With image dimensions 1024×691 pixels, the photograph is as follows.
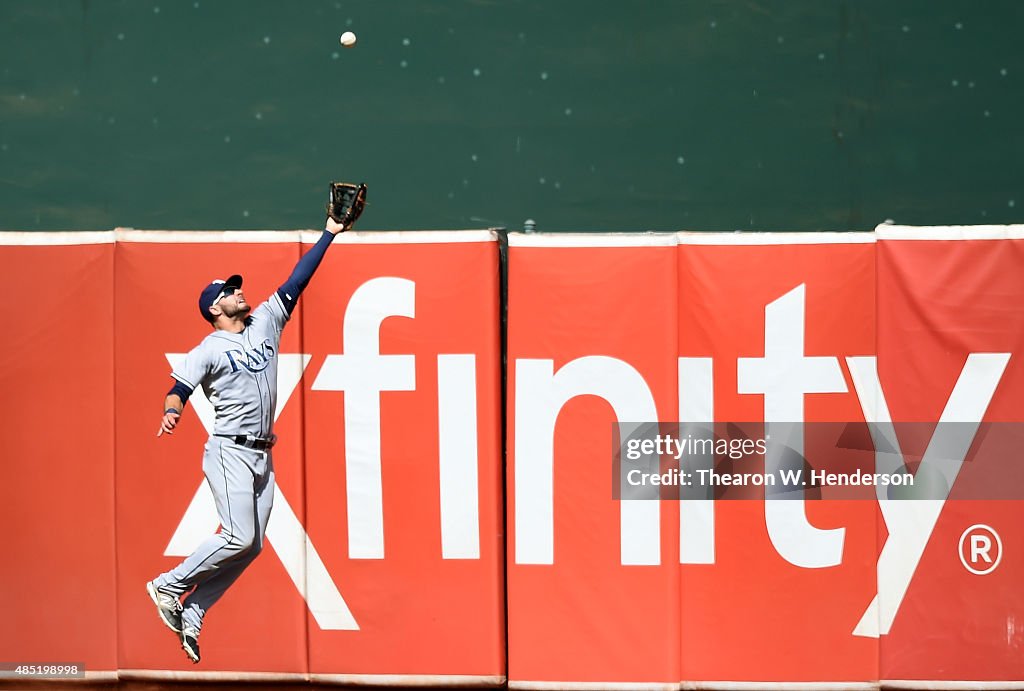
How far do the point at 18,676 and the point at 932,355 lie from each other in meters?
4.62

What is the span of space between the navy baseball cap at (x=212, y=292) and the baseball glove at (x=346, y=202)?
1.79 ft

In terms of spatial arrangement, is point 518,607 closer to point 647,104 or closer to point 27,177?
point 647,104

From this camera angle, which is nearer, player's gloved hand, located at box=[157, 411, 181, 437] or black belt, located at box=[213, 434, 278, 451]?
player's gloved hand, located at box=[157, 411, 181, 437]

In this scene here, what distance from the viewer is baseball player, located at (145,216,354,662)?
5141 mm

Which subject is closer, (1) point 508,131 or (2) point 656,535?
(2) point 656,535

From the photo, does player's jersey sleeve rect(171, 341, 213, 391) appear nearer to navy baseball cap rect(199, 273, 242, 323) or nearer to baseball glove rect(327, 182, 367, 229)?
navy baseball cap rect(199, 273, 242, 323)

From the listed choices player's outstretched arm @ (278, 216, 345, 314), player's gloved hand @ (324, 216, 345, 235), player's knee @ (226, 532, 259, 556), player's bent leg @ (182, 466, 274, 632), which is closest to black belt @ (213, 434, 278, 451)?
player's bent leg @ (182, 466, 274, 632)

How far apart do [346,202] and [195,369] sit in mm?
1047

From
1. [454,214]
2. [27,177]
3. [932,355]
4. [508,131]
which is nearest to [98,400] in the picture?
[27,177]

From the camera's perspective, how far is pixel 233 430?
518cm

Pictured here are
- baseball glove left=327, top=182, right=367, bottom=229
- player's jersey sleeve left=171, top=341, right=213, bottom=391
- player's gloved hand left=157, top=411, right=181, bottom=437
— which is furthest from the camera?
baseball glove left=327, top=182, right=367, bottom=229

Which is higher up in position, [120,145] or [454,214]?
[120,145]

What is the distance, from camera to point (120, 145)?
565 centimetres

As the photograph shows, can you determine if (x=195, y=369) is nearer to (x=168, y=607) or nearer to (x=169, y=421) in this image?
(x=169, y=421)
